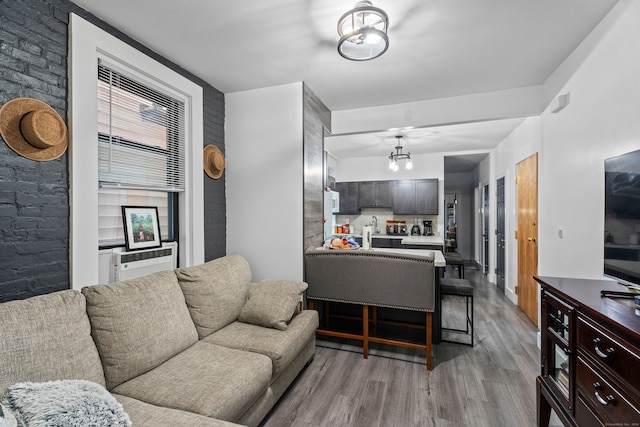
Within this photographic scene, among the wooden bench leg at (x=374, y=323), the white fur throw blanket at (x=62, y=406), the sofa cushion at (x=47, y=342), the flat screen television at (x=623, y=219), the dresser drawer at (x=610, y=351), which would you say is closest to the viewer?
the white fur throw blanket at (x=62, y=406)

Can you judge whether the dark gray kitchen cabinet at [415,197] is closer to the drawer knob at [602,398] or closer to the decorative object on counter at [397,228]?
the decorative object on counter at [397,228]

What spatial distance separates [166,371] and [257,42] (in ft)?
7.78

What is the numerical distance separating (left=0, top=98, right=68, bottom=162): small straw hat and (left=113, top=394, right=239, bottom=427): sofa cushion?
1.49 meters

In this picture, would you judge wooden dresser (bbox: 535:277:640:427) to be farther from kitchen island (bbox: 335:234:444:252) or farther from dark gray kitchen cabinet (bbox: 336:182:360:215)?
dark gray kitchen cabinet (bbox: 336:182:360:215)

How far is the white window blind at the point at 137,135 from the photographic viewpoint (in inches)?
87.4

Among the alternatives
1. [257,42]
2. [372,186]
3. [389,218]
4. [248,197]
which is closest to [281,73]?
[257,42]

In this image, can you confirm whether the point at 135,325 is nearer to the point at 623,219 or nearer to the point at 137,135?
the point at 137,135

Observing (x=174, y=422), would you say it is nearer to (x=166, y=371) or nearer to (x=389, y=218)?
(x=166, y=371)

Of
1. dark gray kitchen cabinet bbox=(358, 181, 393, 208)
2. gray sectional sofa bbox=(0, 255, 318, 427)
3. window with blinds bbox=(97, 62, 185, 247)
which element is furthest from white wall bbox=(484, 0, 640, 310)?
window with blinds bbox=(97, 62, 185, 247)

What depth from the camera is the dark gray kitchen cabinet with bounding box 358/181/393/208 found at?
6.46m

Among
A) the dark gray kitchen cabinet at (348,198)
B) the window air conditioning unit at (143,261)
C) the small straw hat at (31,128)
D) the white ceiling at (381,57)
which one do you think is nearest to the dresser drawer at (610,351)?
the white ceiling at (381,57)

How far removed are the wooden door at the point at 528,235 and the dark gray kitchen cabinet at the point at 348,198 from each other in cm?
318

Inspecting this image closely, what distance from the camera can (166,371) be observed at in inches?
66.7

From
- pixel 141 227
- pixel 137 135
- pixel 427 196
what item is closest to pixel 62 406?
pixel 141 227
